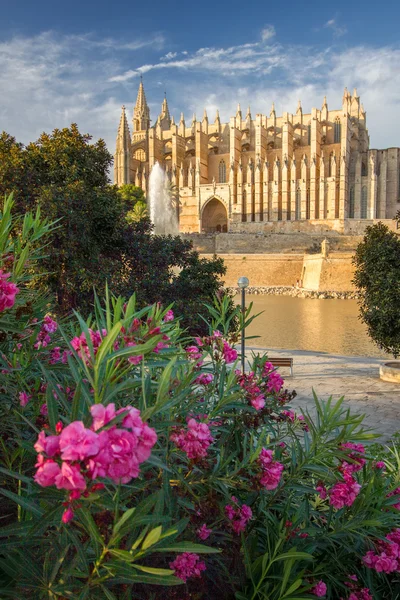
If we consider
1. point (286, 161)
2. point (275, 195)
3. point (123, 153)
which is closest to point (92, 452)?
point (275, 195)

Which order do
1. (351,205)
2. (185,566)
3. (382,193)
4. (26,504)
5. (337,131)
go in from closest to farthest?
1. (26,504)
2. (185,566)
3. (382,193)
4. (351,205)
5. (337,131)

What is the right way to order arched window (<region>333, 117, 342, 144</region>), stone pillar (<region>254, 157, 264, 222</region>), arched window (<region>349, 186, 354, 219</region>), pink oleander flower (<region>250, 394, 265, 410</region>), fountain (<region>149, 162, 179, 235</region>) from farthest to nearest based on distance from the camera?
arched window (<region>333, 117, 342, 144</region>), fountain (<region>149, 162, 179, 235</region>), stone pillar (<region>254, 157, 264, 222</region>), arched window (<region>349, 186, 354, 219</region>), pink oleander flower (<region>250, 394, 265, 410</region>)

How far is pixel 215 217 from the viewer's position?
5356cm

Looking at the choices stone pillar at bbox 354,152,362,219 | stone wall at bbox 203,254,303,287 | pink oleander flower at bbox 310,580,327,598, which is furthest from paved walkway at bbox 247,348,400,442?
stone pillar at bbox 354,152,362,219

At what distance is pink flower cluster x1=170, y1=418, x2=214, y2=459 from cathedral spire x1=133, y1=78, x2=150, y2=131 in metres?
68.2

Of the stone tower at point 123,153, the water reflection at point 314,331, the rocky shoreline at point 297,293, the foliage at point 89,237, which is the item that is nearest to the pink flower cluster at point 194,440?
the foliage at point 89,237

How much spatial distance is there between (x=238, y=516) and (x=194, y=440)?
0.48 meters

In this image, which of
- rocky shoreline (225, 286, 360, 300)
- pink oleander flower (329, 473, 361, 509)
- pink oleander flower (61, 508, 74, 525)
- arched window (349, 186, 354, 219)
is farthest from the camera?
arched window (349, 186, 354, 219)

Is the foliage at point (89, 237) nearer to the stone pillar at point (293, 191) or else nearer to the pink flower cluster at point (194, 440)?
the pink flower cluster at point (194, 440)

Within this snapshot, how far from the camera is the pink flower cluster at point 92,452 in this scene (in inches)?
35.8

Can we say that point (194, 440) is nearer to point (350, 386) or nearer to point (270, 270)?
point (350, 386)

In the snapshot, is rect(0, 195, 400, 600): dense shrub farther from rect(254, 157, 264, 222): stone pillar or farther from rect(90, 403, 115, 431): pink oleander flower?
rect(254, 157, 264, 222): stone pillar

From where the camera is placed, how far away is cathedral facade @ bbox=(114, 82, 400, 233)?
48.1 metres

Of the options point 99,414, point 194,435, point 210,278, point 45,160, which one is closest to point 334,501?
point 194,435
